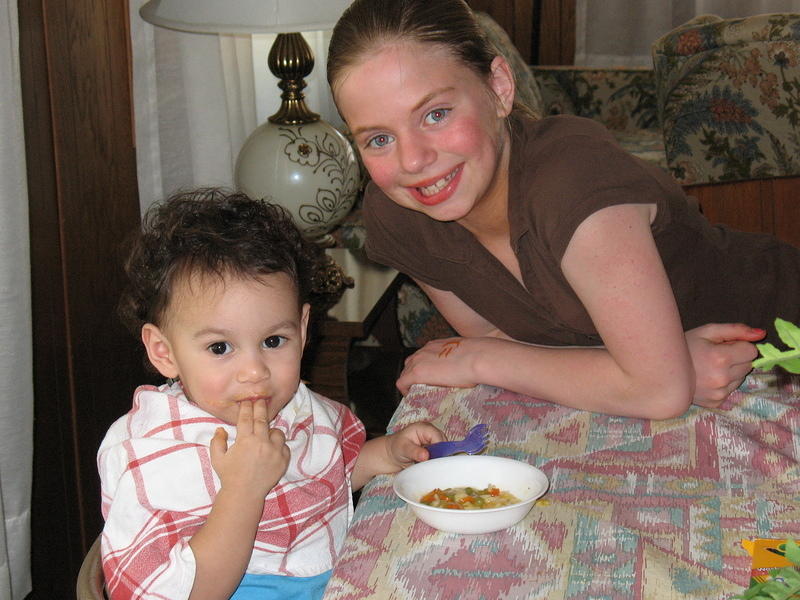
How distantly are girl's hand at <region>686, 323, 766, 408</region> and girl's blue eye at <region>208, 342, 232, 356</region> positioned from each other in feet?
1.68

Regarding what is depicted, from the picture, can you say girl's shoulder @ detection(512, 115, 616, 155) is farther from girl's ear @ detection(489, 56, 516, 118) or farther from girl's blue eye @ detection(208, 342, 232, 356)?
girl's blue eye @ detection(208, 342, 232, 356)

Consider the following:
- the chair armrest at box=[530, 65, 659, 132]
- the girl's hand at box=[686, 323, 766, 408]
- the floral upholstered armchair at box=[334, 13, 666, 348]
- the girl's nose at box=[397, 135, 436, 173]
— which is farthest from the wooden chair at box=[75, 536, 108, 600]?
the chair armrest at box=[530, 65, 659, 132]

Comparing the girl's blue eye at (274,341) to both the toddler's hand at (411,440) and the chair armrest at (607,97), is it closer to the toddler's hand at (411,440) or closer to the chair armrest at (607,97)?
the toddler's hand at (411,440)

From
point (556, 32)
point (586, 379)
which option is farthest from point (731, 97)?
point (556, 32)

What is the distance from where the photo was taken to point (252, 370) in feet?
3.52

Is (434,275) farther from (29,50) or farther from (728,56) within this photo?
(728,56)

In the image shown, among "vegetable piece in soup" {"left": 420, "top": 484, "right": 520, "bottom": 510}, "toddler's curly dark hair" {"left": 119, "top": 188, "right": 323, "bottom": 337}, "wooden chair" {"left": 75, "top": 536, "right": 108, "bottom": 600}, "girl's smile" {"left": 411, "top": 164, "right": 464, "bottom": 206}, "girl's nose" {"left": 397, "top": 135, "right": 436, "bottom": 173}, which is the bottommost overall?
"wooden chair" {"left": 75, "top": 536, "right": 108, "bottom": 600}

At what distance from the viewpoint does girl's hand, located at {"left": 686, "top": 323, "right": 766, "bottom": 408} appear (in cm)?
108

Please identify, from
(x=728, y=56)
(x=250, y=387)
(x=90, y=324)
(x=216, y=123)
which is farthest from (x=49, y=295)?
(x=728, y=56)

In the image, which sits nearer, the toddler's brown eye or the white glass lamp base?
the toddler's brown eye

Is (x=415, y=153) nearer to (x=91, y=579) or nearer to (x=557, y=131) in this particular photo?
(x=557, y=131)

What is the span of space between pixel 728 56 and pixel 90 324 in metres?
1.79

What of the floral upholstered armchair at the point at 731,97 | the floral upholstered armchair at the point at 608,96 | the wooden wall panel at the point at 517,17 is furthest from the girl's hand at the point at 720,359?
the wooden wall panel at the point at 517,17

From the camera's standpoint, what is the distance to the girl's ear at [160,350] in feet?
3.72
